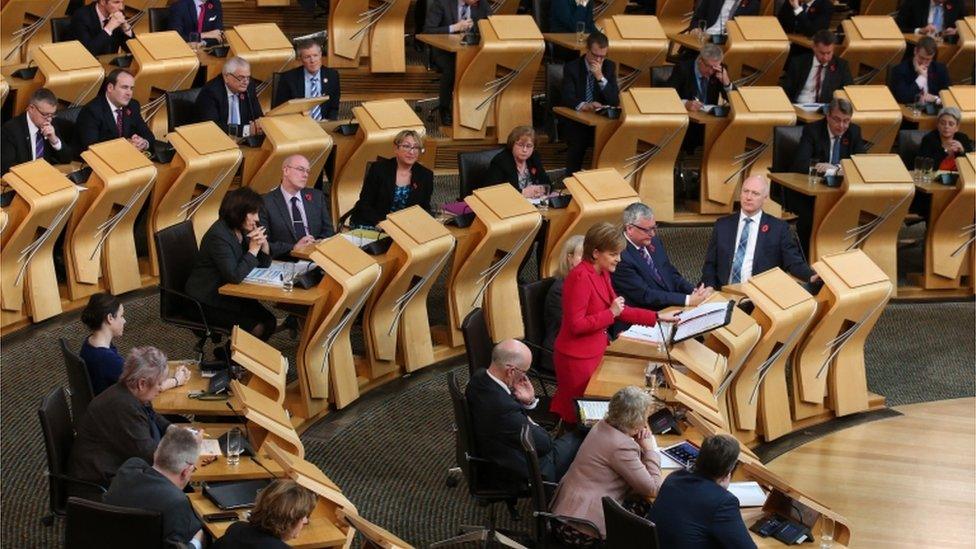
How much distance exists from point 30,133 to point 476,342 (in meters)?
3.17

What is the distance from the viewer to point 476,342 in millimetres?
6770

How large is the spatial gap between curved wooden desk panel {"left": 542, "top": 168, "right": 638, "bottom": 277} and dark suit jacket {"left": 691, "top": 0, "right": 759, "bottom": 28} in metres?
3.54

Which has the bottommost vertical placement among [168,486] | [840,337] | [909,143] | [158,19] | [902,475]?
[902,475]

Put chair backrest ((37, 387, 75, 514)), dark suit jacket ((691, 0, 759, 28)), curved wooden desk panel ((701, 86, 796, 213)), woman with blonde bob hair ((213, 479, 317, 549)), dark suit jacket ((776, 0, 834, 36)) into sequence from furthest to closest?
1. dark suit jacket ((776, 0, 834, 36))
2. dark suit jacket ((691, 0, 759, 28))
3. curved wooden desk panel ((701, 86, 796, 213))
4. chair backrest ((37, 387, 75, 514))
5. woman with blonde bob hair ((213, 479, 317, 549))

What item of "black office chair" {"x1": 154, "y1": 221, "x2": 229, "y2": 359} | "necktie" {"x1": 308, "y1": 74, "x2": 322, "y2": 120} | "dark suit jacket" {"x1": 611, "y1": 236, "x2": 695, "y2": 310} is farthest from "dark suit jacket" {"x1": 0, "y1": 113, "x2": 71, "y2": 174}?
"dark suit jacket" {"x1": 611, "y1": 236, "x2": 695, "y2": 310}

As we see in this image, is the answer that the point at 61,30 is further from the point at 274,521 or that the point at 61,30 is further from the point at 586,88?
the point at 274,521

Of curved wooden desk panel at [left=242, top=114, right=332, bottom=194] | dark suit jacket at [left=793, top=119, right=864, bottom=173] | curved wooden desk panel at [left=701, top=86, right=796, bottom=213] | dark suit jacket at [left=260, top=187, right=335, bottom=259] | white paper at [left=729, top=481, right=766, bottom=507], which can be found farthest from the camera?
curved wooden desk panel at [left=701, top=86, right=796, bottom=213]

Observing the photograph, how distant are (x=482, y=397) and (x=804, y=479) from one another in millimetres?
2071

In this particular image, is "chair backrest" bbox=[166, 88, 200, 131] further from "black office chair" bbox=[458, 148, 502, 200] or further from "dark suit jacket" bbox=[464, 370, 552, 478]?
"dark suit jacket" bbox=[464, 370, 552, 478]

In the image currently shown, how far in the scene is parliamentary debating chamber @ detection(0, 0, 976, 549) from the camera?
564 cm

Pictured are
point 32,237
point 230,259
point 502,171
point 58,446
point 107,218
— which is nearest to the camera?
point 58,446

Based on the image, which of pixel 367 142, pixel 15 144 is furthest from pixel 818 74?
pixel 15 144

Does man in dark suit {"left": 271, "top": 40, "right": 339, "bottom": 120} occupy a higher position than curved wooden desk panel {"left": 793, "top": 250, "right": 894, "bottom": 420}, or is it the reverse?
man in dark suit {"left": 271, "top": 40, "right": 339, "bottom": 120}

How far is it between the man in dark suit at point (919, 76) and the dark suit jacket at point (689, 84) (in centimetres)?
138
